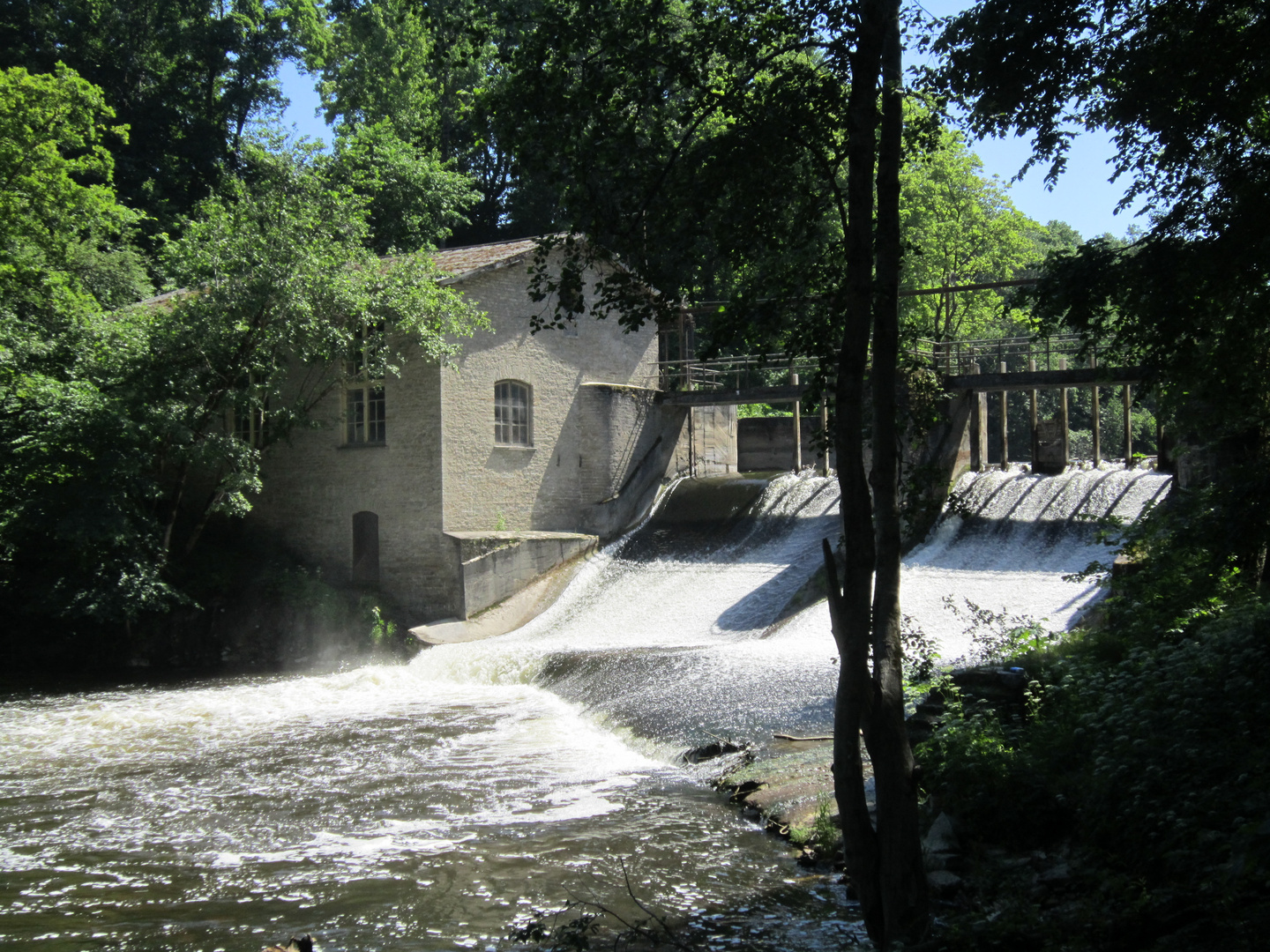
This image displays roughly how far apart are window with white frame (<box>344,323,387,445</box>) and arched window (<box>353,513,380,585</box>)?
1491 millimetres

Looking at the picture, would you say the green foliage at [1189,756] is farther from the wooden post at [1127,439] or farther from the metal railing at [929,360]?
the wooden post at [1127,439]

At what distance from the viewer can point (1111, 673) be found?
7875mm

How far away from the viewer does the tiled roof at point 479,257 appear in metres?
19.6

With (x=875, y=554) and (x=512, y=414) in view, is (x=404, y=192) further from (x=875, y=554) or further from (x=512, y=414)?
(x=875, y=554)

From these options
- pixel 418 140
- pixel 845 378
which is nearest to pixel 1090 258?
pixel 845 378

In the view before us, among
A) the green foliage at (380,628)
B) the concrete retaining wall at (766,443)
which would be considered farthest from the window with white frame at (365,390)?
the concrete retaining wall at (766,443)

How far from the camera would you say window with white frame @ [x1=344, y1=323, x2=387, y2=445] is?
18156mm

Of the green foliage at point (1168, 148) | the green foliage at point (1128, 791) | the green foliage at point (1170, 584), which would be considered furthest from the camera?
the green foliage at point (1170, 584)

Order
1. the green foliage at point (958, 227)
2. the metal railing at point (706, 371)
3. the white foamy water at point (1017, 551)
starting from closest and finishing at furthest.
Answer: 1. the white foamy water at point (1017, 551)
2. the metal railing at point (706, 371)
3. the green foliage at point (958, 227)

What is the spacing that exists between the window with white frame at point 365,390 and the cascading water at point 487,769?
188 inches

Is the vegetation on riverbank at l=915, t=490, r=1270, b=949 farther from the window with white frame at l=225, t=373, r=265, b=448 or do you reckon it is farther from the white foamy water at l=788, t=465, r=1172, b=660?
the window with white frame at l=225, t=373, r=265, b=448

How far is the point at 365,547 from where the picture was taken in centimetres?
2033

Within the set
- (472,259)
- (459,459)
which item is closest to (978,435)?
(459,459)

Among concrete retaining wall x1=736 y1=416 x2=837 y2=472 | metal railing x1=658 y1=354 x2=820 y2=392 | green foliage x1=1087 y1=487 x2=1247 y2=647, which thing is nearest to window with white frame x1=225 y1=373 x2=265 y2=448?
metal railing x1=658 y1=354 x2=820 y2=392
